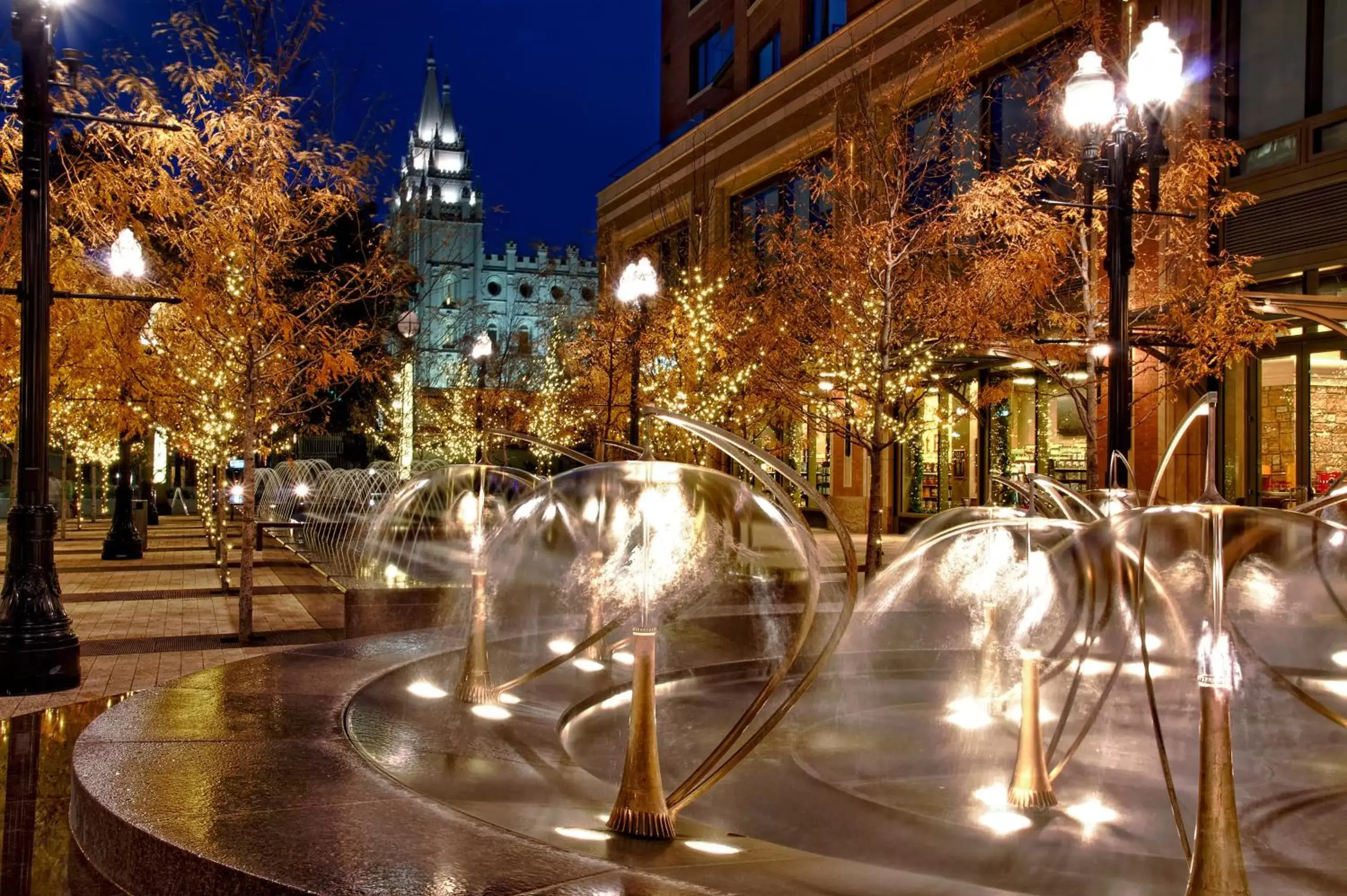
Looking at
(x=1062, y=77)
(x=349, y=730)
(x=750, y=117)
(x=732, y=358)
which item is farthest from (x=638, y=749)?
(x=750, y=117)

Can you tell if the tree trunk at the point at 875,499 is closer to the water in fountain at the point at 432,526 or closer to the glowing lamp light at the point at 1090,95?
the water in fountain at the point at 432,526

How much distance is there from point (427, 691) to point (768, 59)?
1419 inches

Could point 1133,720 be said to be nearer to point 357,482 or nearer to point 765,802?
point 765,802

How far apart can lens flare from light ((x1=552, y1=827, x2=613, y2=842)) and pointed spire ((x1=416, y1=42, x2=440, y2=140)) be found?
144127mm

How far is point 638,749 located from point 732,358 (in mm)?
24007

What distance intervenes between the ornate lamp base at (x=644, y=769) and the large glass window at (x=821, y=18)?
107ft

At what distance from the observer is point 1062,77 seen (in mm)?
19156

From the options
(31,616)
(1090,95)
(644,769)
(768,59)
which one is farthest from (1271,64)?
(31,616)

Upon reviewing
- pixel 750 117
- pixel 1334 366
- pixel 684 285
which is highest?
pixel 750 117

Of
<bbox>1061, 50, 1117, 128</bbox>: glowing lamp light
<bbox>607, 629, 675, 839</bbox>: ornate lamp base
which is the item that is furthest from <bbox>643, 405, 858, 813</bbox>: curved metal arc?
<bbox>1061, 50, 1117, 128</bbox>: glowing lamp light

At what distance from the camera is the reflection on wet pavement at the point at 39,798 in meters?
4.98

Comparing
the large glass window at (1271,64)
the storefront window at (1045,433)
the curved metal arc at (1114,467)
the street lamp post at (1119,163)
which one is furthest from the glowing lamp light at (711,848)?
the storefront window at (1045,433)

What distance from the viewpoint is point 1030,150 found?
2442 cm

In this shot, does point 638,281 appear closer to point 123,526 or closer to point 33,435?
Answer: point 33,435
